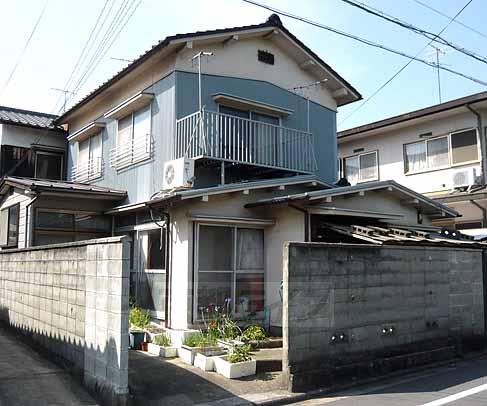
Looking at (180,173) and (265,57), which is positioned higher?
(265,57)

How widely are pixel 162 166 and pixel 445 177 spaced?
388 inches

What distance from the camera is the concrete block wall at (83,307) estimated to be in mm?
5762

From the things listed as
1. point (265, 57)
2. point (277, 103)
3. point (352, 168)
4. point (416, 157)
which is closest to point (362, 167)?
point (352, 168)

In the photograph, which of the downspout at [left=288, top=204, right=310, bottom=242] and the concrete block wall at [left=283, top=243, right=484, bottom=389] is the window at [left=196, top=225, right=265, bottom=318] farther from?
the concrete block wall at [left=283, top=243, right=484, bottom=389]

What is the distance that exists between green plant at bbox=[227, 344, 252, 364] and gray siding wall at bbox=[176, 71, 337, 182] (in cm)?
580

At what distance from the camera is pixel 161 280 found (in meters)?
10.3

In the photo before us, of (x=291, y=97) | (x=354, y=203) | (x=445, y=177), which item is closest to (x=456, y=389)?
(x=354, y=203)

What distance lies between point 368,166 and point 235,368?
13.6m

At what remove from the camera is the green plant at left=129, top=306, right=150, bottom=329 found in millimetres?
9766

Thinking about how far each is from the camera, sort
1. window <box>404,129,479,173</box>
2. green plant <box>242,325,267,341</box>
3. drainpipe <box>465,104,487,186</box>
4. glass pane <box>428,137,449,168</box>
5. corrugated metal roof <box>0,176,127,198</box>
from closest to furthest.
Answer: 1. green plant <box>242,325,267,341</box>
2. corrugated metal roof <box>0,176,127,198</box>
3. drainpipe <box>465,104,487,186</box>
4. window <box>404,129,479,173</box>
5. glass pane <box>428,137,449,168</box>

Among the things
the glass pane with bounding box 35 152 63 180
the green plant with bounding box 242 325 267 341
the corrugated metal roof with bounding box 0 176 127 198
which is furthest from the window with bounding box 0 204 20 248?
the green plant with bounding box 242 325 267 341

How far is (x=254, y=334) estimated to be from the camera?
8969 millimetres

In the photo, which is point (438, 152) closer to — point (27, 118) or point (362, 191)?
point (362, 191)

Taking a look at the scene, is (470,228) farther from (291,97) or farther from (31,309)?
(31,309)
